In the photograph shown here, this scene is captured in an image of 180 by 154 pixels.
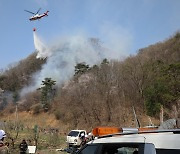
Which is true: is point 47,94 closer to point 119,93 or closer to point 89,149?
point 119,93

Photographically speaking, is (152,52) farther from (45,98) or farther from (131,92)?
(45,98)

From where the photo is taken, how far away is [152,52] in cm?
7912

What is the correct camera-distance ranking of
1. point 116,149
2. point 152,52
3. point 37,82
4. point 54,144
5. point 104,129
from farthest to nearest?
point 37,82
point 152,52
point 54,144
point 104,129
point 116,149

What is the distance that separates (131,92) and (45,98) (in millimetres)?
28307

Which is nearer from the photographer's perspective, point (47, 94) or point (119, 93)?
point (119, 93)

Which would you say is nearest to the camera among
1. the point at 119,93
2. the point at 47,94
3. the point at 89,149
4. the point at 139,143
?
the point at 139,143

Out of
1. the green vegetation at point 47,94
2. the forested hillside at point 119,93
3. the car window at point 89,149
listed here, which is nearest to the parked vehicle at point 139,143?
the car window at point 89,149

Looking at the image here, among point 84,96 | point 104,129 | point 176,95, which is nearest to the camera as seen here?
point 104,129

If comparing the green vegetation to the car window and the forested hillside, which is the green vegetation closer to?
the forested hillside

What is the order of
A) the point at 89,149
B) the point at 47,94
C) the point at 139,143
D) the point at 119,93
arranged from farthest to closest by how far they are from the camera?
1. the point at 47,94
2. the point at 119,93
3. the point at 89,149
4. the point at 139,143

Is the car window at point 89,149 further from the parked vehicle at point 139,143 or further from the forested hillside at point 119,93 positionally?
the forested hillside at point 119,93

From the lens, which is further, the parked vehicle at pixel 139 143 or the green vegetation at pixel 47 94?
the green vegetation at pixel 47 94

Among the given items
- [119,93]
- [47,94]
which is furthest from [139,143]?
[47,94]

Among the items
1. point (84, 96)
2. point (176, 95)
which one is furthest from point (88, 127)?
point (176, 95)
